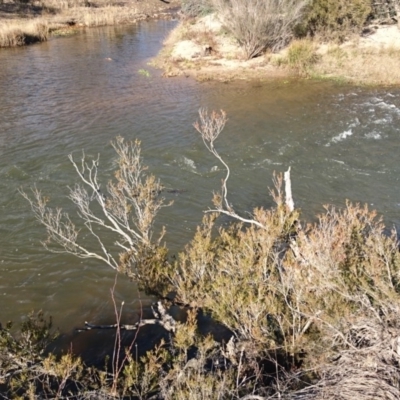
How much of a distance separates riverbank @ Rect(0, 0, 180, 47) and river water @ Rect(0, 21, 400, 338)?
25.2 feet

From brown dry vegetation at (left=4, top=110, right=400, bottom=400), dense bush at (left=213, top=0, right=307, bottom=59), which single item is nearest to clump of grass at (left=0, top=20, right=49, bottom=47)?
dense bush at (left=213, top=0, right=307, bottom=59)

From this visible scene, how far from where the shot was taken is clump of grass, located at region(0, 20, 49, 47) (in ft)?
91.0

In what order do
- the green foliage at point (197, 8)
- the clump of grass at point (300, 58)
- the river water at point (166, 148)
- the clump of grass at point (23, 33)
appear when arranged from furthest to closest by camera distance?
the green foliage at point (197, 8), the clump of grass at point (23, 33), the clump of grass at point (300, 58), the river water at point (166, 148)

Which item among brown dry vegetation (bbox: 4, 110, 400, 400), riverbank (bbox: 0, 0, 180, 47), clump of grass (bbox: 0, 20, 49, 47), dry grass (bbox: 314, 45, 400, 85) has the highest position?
riverbank (bbox: 0, 0, 180, 47)

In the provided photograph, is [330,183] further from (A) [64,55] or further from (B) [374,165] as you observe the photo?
(A) [64,55]

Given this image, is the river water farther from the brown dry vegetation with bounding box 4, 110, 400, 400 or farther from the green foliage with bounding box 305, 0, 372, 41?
the green foliage with bounding box 305, 0, 372, 41

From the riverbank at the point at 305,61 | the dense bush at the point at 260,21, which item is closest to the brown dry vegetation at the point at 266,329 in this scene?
the riverbank at the point at 305,61

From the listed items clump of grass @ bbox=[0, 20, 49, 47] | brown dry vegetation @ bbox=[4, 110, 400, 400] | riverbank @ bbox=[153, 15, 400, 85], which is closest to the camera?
brown dry vegetation @ bbox=[4, 110, 400, 400]

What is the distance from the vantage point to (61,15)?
38.7m

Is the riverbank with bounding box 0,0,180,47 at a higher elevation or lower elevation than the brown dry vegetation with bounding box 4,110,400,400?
higher

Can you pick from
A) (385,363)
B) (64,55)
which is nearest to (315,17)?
(64,55)

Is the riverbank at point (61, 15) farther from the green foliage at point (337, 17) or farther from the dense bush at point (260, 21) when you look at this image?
the green foliage at point (337, 17)

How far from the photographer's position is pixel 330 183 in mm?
12086

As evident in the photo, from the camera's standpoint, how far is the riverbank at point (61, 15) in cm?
2955
